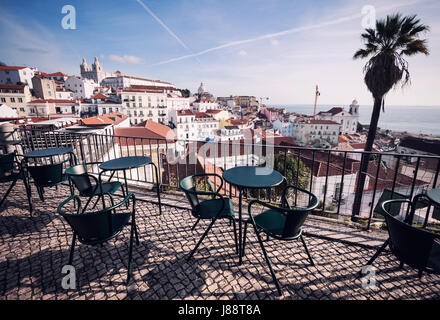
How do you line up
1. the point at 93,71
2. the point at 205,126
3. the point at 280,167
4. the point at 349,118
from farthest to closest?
the point at 93,71 → the point at 349,118 → the point at 205,126 → the point at 280,167

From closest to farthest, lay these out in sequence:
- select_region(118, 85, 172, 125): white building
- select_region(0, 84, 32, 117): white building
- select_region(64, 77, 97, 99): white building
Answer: select_region(0, 84, 32, 117): white building < select_region(118, 85, 172, 125): white building < select_region(64, 77, 97, 99): white building

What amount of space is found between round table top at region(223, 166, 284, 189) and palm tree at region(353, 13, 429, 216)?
363 inches

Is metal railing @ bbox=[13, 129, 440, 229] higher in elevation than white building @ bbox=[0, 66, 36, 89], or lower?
lower

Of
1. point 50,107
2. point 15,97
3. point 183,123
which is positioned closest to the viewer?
point 15,97

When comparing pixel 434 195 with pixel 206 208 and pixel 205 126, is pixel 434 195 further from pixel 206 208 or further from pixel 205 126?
pixel 205 126

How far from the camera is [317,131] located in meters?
68.9

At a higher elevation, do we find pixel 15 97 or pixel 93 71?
pixel 93 71

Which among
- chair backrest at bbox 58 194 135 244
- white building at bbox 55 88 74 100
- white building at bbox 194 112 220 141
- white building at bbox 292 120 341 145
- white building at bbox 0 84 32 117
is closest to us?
chair backrest at bbox 58 194 135 244

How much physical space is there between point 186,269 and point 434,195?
312 centimetres

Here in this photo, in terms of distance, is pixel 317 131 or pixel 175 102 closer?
pixel 317 131

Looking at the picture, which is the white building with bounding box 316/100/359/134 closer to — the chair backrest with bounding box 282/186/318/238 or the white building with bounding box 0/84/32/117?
the chair backrest with bounding box 282/186/318/238

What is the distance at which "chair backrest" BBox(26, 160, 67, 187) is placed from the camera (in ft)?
11.2

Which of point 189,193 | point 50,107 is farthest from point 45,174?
point 50,107

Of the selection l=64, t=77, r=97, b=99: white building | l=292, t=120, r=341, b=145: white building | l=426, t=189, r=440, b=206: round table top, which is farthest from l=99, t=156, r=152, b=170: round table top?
l=64, t=77, r=97, b=99: white building
